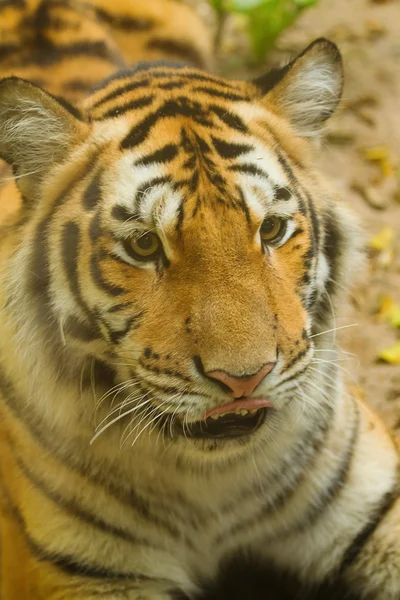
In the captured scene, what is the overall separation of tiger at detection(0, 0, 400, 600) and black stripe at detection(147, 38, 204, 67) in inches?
44.9

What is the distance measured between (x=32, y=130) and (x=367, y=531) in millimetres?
1002

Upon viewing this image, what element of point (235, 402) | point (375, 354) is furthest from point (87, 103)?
point (375, 354)

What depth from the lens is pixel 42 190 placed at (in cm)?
145

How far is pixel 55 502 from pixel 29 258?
0.46 meters

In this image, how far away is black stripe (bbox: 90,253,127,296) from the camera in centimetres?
135

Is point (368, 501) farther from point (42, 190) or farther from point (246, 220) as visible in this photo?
point (42, 190)

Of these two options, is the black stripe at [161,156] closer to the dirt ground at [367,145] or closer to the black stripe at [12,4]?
the dirt ground at [367,145]

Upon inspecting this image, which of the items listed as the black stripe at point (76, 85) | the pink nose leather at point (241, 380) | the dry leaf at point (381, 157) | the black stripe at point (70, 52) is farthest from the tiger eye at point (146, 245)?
the dry leaf at point (381, 157)

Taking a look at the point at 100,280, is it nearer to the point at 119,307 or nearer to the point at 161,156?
the point at 119,307

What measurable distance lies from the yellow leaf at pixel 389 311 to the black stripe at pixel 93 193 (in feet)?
4.32

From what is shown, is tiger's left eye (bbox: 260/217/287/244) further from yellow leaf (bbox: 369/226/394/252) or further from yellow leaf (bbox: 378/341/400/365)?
yellow leaf (bbox: 369/226/394/252)

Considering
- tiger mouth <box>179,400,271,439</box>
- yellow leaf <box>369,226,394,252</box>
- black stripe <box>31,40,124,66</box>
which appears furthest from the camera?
yellow leaf <box>369,226,394,252</box>

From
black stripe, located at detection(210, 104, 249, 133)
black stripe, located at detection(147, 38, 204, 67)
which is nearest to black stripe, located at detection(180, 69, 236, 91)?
black stripe, located at detection(210, 104, 249, 133)

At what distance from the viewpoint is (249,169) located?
1368mm
